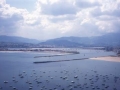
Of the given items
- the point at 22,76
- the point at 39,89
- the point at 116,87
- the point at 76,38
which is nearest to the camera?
the point at 39,89

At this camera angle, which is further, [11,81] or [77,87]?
[11,81]

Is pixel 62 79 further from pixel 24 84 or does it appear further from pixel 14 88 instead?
pixel 14 88

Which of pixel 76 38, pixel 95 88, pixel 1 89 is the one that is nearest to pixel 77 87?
pixel 95 88

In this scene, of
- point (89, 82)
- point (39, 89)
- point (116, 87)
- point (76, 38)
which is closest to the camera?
point (39, 89)

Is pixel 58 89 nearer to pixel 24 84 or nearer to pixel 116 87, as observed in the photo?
pixel 24 84

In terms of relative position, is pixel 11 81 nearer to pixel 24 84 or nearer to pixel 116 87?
pixel 24 84

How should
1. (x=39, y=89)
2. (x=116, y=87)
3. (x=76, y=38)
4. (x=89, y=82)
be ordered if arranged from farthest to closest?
(x=76, y=38) → (x=89, y=82) → (x=116, y=87) → (x=39, y=89)

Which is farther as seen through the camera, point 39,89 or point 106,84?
point 106,84

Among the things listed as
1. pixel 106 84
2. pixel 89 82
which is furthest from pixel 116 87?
pixel 89 82

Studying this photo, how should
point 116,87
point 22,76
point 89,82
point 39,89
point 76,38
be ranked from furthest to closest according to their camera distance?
1. point 76,38
2. point 22,76
3. point 89,82
4. point 116,87
5. point 39,89
